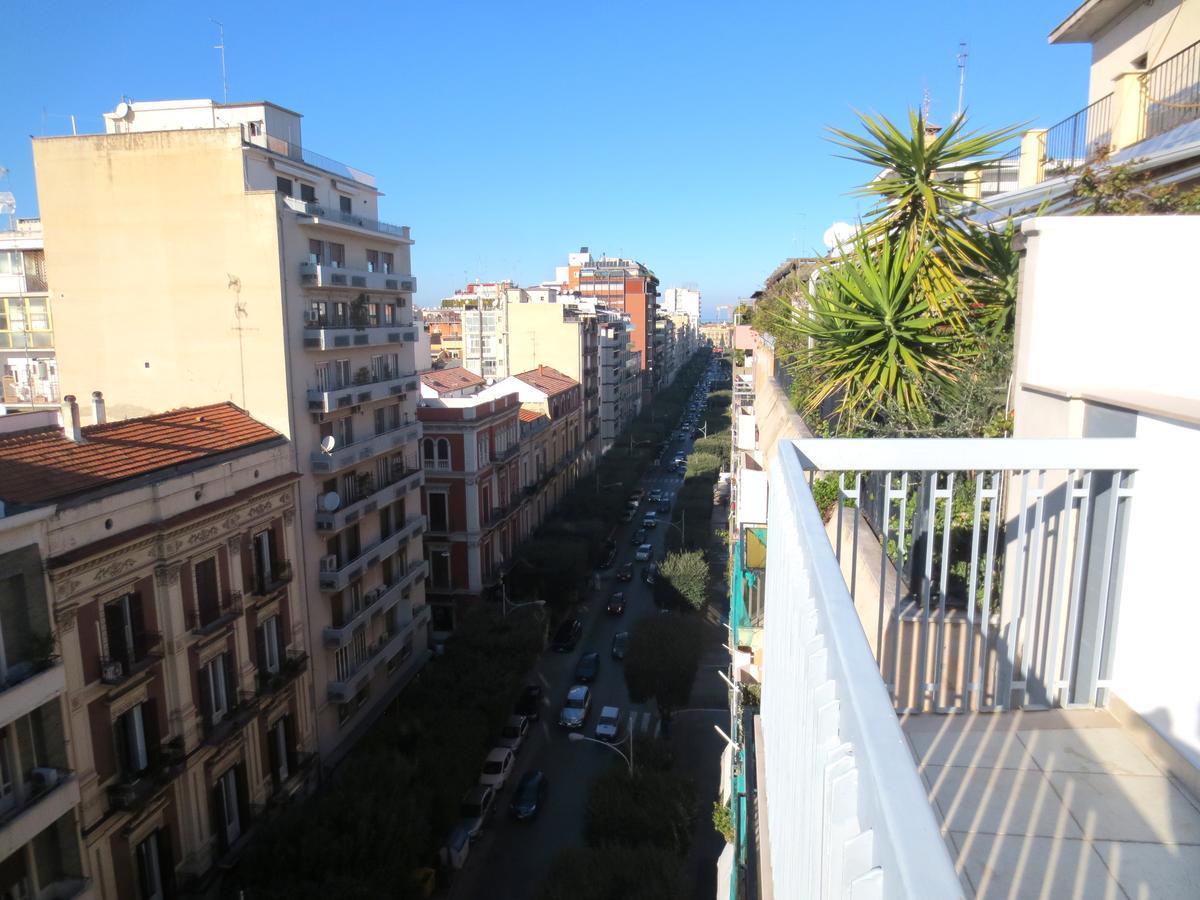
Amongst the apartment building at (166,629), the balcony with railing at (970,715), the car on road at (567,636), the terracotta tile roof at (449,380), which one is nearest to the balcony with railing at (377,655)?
the apartment building at (166,629)

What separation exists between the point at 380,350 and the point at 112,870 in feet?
50.1

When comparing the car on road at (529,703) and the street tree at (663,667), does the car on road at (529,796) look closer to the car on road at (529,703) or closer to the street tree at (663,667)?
the car on road at (529,703)

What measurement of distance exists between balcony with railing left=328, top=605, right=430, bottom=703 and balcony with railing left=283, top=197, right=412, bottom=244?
39.2 feet

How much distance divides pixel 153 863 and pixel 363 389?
39.9 ft

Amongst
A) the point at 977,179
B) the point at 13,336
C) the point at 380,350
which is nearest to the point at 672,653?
the point at 380,350

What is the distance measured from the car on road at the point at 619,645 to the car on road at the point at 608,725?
4330 millimetres

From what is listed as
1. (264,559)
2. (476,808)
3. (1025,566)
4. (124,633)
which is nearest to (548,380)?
(476,808)

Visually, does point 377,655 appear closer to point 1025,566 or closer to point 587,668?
point 587,668

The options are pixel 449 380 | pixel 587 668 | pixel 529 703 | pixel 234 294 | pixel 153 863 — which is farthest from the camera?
pixel 449 380

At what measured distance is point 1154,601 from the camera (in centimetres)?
375

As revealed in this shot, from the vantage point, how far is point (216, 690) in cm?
1712

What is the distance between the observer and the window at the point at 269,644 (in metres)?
19.1

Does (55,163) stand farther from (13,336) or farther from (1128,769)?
(1128,769)

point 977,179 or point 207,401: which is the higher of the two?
point 977,179
